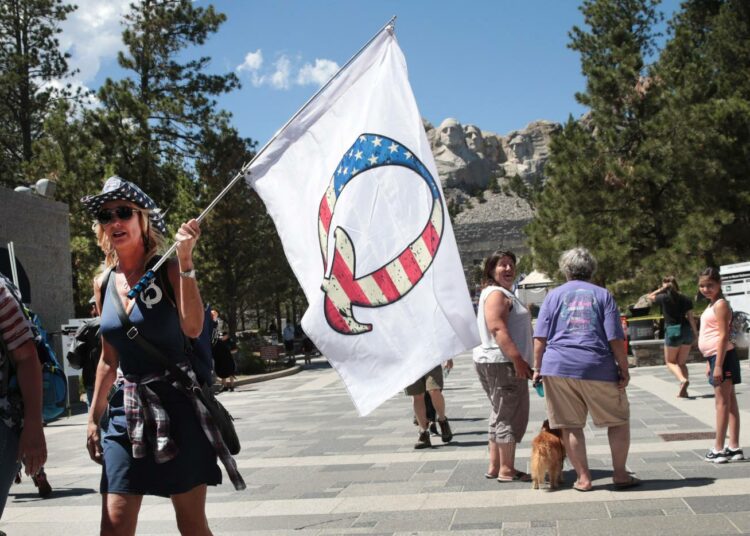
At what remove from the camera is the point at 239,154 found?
98.2 ft

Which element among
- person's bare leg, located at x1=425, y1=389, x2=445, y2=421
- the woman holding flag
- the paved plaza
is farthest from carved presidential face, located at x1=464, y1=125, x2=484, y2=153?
the woman holding flag


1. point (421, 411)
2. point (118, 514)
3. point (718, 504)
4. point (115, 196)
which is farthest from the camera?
point (421, 411)

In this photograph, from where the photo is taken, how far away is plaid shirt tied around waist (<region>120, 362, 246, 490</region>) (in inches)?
126

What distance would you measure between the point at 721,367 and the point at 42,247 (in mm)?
13429

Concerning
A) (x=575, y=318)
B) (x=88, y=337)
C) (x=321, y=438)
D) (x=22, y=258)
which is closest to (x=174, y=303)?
(x=575, y=318)

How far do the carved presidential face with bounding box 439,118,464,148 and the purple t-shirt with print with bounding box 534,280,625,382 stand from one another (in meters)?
172

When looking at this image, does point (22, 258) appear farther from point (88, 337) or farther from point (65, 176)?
point (65, 176)

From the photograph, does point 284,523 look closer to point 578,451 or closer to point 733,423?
point 578,451

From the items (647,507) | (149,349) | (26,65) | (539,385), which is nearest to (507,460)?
(539,385)

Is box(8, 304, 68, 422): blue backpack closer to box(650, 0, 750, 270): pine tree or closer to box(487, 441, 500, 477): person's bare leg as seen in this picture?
box(487, 441, 500, 477): person's bare leg

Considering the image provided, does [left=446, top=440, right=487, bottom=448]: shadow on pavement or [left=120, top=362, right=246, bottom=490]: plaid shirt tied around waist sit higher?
[left=120, top=362, right=246, bottom=490]: plaid shirt tied around waist

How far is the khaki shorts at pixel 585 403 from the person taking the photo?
5770mm

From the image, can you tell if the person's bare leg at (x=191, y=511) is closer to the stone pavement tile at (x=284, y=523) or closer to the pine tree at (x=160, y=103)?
the stone pavement tile at (x=284, y=523)

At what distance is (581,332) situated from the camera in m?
5.85
